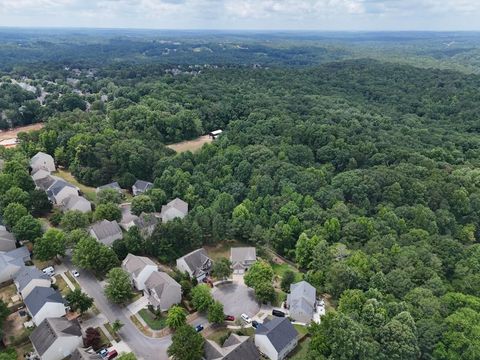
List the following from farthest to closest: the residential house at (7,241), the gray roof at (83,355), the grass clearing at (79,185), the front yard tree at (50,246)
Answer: the grass clearing at (79,185) → the residential house at (7,241) → the front yard tree at (50,246) → the gray roof at (83,355)

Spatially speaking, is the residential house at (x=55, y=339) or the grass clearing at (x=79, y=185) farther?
the grass clearing at (x=79, y=185)

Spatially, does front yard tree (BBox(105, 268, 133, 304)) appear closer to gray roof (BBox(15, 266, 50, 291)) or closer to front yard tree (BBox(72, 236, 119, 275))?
front yard tree (BBox(72, 236, 119, 275))

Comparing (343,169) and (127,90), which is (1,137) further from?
(343,169)

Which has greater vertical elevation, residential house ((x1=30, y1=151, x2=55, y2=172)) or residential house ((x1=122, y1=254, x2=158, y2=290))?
residential house ((x1=30, y1=151, x2=55, y2=172))

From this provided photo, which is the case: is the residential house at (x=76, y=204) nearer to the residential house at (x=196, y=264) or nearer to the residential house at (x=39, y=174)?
the residential house at (x=39, y=174)

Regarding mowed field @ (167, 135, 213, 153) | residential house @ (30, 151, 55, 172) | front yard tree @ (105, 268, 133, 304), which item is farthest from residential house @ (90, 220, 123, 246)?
mowed field @ (167, 135, 213, 153)

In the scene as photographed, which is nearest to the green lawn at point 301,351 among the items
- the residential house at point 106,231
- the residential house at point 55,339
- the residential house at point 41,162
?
the residential house at point 55,339
